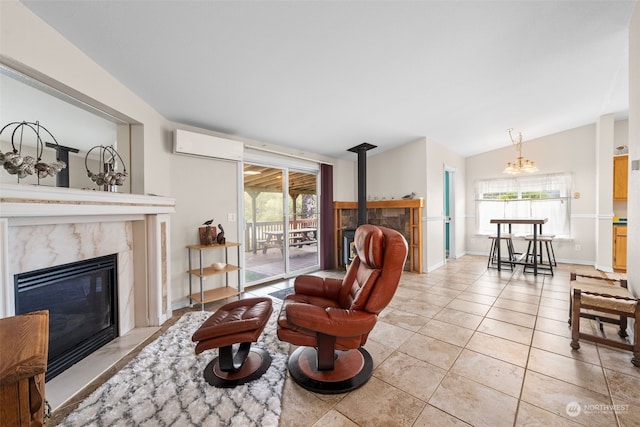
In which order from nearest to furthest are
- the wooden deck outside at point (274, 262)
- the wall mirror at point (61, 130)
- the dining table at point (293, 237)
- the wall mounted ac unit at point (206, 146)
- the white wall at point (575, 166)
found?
1. the wall mirror at point (61, 130)
2. the wall mounted ac unit at point (206, 146)
3. the wooden deck outside at point (274, 262)
4. the dining table at point (293, 237)
5. the white wall at point (575, 166)

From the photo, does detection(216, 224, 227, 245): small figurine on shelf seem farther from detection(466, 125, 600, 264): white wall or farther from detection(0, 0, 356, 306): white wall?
detection(466, 125, 600, 264): white wall

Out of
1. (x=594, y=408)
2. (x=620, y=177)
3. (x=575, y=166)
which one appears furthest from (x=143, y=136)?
(x=575, y=166)

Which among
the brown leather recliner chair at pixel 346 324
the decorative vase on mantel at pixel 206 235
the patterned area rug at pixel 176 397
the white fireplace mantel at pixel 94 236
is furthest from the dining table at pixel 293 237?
the brown leather recliner chair at pixel 346 324

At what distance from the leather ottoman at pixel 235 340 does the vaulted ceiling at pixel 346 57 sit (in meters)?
1.98

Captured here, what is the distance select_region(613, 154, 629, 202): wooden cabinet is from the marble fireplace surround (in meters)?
7.02

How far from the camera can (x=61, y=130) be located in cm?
186

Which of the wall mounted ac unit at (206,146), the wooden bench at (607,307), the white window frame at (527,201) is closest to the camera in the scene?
the wooden bench at (607,307)

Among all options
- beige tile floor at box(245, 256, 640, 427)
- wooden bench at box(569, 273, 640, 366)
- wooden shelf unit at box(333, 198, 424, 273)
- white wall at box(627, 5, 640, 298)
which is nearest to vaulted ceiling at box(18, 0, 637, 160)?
white wall at box(627, 5, 640, 298)

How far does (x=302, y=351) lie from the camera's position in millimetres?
2016

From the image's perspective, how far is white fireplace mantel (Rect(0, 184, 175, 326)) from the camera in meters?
1.37

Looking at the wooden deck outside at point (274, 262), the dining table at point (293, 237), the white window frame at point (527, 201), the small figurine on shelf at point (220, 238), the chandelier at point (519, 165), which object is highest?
the chandelier at point (519, 165)

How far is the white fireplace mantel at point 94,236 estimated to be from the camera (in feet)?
4.48

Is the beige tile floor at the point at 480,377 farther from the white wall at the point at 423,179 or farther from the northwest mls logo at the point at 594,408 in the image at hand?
the white wall at the point at 423,179

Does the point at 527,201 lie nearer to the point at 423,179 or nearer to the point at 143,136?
the point at 423,179
